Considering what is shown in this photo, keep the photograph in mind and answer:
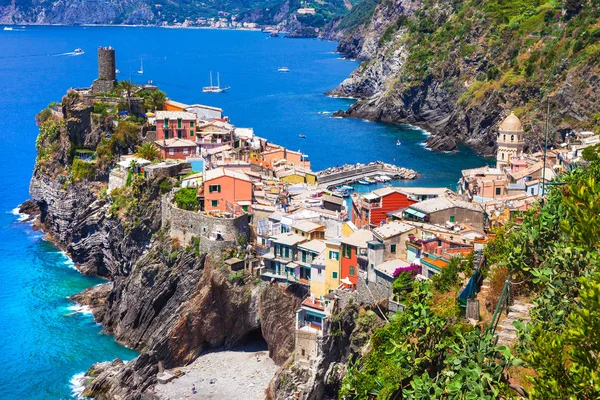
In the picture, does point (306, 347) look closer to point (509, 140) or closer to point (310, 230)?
point (310, 230)

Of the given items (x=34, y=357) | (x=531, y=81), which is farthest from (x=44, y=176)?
Answer: (x=531, y=81)

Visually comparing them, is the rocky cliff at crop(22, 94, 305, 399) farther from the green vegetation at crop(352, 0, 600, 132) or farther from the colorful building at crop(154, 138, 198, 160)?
the green vegetation at crop(352, 0, 600, 132)

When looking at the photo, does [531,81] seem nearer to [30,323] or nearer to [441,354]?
[30,323]

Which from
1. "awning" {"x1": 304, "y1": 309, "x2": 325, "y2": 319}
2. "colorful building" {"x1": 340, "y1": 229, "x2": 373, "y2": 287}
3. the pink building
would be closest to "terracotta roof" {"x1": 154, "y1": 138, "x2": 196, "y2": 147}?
the pink building

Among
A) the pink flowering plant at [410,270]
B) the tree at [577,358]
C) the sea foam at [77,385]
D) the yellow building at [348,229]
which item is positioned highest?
the tree at [577,358]

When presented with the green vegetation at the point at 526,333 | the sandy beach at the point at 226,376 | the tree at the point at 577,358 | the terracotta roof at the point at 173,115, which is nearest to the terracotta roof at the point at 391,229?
the green vegetation at the point at 526,333

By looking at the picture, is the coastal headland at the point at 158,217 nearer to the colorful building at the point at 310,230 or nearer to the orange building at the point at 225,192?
the orange building at the point at 225,192
